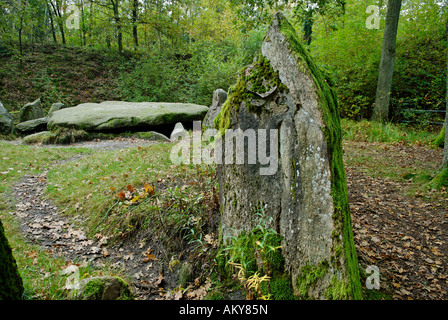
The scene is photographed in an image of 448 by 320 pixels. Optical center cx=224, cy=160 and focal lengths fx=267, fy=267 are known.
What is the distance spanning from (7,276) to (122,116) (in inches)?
393

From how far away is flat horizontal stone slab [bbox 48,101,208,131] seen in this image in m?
11.0

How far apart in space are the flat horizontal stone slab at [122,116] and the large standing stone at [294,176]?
28.6 ft

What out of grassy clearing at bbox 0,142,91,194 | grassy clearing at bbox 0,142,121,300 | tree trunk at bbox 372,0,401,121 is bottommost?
grassy clearing at bbox 0,142,121,300

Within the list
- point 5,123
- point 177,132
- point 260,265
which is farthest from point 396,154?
point 5,123

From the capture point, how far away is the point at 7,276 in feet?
6.56

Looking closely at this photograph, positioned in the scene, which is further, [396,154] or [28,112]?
[28,112]

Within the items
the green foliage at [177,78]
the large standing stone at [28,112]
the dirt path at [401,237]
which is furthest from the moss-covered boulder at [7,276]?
the green foliage at [177,78]

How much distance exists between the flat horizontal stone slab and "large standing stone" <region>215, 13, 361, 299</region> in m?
8.70

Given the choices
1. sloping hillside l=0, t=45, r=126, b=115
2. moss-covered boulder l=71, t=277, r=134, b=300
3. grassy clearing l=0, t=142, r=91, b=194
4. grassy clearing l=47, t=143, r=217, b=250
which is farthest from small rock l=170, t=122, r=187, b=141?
moss-covered boulder l=71, t=277, r=134, b=300

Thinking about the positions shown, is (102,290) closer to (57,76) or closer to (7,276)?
(7,276)

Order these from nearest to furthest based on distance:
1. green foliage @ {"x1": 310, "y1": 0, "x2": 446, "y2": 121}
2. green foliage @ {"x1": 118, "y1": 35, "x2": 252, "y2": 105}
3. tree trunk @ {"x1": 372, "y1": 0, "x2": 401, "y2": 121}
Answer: tree trunk @ {"x1": 372, "y1": 0, "x2": 401, "y2": 121} < green foliage @ {"x1": 310, "y1": 0, "x2": 446, "y2": 121} < green foliage @ {"x1": 118, "y1": 35, "x2": 252, "y2": 105}

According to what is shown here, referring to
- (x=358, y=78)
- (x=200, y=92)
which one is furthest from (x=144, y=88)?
(x=358, y=78)

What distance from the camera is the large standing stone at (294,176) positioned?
7.98 ft

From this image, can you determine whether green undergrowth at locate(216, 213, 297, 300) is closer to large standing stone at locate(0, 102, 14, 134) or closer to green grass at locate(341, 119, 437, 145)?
green grass at locate(341, 119, 437, 145)
